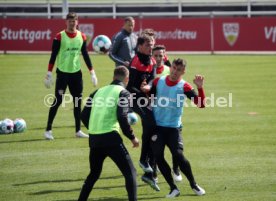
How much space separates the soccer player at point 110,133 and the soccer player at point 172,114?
3.89 ft

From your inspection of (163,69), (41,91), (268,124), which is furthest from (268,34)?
(163,69)

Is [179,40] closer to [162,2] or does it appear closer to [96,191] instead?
[162,2]

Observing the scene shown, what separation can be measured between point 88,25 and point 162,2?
846 cm

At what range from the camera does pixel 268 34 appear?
3525cm

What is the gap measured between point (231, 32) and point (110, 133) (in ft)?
86.2

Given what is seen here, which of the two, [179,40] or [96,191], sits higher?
[179,40]

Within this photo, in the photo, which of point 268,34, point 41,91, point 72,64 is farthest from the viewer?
point 268,34

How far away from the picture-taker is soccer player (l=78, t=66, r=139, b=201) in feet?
33.3

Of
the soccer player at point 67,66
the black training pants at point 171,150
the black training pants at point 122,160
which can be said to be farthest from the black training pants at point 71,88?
the black training pants at point 122,160

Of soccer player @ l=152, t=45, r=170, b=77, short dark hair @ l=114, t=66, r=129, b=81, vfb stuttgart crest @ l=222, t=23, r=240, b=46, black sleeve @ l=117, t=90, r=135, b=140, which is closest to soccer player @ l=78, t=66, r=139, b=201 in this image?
black sleeve @ l=117, t=90, r=135, b=140

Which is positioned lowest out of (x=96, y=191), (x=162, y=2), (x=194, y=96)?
(x=96, y=191)

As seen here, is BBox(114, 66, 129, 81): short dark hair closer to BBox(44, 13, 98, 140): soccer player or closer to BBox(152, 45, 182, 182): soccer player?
BBox(152, 45, 182, 182): soccer player

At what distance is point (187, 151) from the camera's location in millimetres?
14812

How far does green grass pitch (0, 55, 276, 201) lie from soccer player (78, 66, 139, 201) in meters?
1.25
